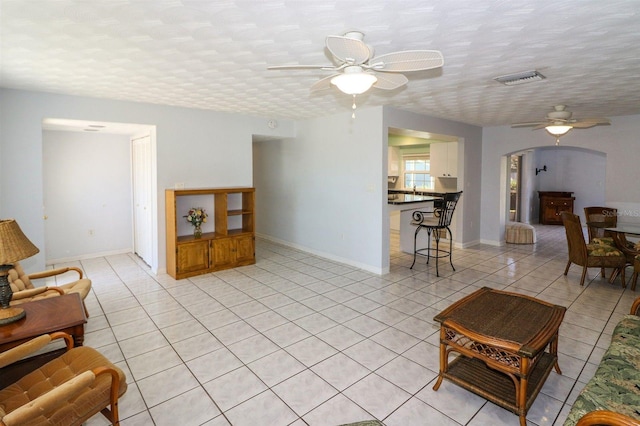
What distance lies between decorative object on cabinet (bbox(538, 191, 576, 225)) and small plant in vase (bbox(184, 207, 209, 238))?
9.62m

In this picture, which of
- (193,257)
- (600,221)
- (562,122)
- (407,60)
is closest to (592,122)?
(562,122)

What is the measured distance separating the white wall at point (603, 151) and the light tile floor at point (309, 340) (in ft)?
5.34

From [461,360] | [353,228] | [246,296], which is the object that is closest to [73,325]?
[246,296]

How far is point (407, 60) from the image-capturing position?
6.91 feet

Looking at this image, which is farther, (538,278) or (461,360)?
(538,278)

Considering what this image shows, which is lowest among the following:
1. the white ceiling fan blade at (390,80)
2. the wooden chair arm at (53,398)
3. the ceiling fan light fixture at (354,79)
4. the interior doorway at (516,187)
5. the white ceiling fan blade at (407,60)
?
the wooden chair arm at (53,398)

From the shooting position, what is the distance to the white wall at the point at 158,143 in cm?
400

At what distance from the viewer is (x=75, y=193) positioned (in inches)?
226

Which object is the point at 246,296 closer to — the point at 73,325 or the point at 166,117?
the point at 73,325

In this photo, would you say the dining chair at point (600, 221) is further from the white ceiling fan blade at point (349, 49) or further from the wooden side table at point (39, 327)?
the wooden side table at point (39, 327)

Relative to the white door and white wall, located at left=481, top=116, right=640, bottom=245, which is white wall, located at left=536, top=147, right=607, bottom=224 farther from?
the white door

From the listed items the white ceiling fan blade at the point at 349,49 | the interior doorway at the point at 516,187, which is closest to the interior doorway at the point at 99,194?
the white ceiling fan blade at the point at 349,49

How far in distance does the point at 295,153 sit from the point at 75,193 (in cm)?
388

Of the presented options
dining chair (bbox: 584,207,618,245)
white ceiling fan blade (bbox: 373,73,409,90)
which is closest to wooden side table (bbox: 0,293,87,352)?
white ceiling fan blade (bbox: 373,73,409,90)
